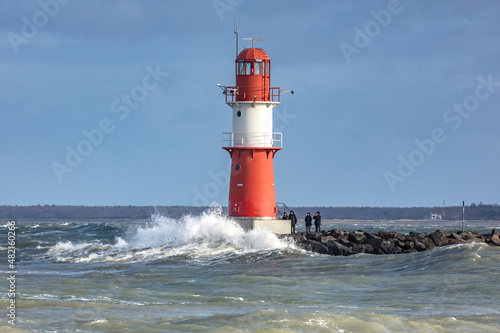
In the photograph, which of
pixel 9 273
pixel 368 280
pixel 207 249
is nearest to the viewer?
pixel 368 280

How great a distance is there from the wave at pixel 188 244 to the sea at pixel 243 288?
4cm

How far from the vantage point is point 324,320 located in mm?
13125

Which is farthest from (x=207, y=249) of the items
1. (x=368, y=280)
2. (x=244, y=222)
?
(x=368, y=280)

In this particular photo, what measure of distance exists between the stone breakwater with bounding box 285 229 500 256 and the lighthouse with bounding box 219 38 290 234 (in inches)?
54.5

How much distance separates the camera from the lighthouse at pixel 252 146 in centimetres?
2627

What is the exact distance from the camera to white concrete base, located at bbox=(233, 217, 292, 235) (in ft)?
85.8

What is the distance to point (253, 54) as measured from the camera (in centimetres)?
2672

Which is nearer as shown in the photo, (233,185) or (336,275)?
(336,275)

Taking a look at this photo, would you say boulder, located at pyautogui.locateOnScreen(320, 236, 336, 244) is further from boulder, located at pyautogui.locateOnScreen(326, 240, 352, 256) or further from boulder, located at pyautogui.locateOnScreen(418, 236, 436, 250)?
boulder, located at pyautogui.locateOnScreen(418, 236, 436, 250)

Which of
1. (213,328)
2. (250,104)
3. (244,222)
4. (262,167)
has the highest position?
(250,104)

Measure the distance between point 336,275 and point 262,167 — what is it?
7.46 metres

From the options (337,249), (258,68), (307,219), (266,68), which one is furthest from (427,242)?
(258,68)

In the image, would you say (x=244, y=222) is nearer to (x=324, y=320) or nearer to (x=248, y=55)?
(x=248, y=55)

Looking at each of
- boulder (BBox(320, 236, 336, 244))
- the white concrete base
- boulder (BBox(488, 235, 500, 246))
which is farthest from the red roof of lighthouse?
boulder (BBox(488, 235, 500, 246))
